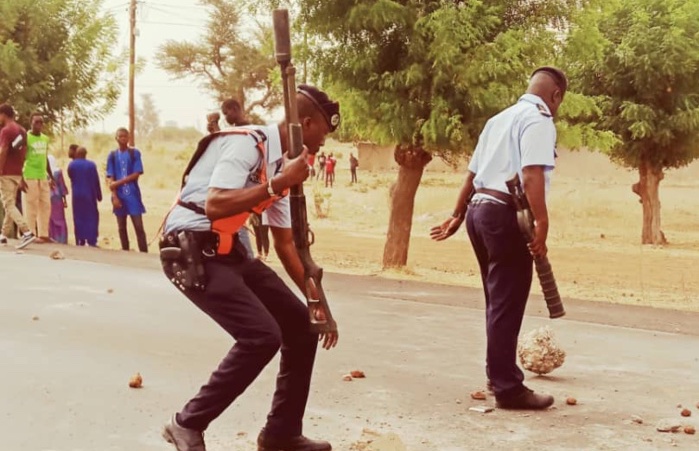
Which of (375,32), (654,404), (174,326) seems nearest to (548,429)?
(654,404)

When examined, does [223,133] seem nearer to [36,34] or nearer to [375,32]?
[375,32]

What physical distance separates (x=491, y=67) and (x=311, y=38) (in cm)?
285

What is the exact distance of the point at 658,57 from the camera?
26.6 metres

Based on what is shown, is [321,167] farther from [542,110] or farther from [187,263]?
[187,263]

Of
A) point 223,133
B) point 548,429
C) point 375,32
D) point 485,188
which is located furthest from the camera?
point 375,32

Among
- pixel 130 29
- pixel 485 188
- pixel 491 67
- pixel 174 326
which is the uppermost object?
pixel 130 29

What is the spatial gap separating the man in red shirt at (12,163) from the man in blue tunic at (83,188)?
1.21 metres

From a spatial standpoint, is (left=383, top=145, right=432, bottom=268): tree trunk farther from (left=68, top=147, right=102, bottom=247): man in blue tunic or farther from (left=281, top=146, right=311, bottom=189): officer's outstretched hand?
(left=281, top=146, right=311, bottom=189): officer's outstretched hand

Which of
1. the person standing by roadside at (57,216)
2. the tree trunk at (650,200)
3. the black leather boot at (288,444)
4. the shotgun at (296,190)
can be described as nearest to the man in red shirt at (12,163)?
the person standing by roadside at (57,216)

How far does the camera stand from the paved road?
586cm

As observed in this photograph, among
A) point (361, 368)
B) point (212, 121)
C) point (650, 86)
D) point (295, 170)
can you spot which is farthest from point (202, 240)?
point (650, 86)

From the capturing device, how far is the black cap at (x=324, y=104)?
16.0ft

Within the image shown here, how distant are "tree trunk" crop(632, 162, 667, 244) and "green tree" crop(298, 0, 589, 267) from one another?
13.9m

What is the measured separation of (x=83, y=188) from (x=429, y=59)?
5.84m
